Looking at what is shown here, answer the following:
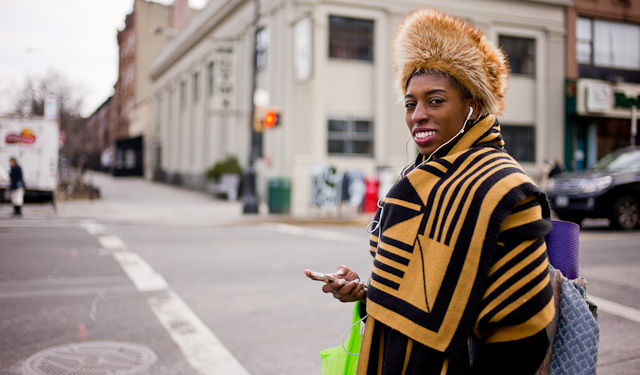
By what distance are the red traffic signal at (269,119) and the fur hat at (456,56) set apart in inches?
570

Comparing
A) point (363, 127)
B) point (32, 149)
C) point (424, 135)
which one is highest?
point (363, 127)

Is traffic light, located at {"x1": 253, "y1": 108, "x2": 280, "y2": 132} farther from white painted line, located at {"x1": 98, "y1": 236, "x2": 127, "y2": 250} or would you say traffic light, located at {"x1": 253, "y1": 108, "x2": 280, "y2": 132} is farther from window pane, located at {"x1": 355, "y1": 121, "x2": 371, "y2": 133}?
white painted line, located at {"x1": 98, "y1": 236, "x2": 127, "y2": 250}

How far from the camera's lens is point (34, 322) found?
485cm

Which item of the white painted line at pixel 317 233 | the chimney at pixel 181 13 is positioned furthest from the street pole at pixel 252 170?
the chimney at pixel 181 13

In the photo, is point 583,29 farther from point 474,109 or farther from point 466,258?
point 466,258

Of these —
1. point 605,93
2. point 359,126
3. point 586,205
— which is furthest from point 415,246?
point 605,93

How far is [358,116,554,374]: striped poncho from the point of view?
1.54 m

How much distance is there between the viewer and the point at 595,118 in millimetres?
24062

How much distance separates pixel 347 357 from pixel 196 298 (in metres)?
4.18

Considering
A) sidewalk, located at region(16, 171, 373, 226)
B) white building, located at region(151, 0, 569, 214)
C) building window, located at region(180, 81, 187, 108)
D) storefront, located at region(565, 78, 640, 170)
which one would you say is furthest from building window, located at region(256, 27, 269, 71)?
storefront, located at region(565, 78, 640, 170)

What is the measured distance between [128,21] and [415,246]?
204 ft

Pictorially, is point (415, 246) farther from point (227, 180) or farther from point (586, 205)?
point (227, 180)

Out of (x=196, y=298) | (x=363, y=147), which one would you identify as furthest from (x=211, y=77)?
(x=196, y=298)

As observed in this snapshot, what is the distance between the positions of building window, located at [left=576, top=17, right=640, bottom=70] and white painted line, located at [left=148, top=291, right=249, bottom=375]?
24.1 meters
